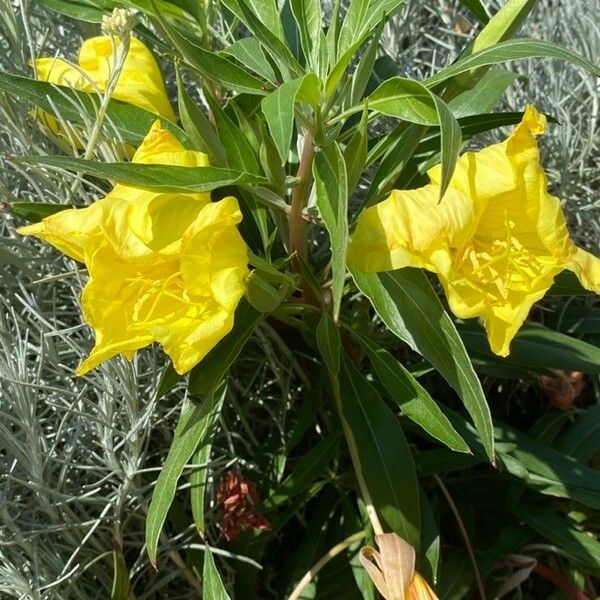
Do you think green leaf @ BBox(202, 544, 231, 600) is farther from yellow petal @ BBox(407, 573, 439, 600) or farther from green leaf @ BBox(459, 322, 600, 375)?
green leaf @ BBox(459, 322, 600, 375)

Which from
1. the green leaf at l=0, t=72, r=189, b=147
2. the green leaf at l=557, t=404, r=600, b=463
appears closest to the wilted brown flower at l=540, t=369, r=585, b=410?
the green leaf at l=557, t=404, r=600, b=463

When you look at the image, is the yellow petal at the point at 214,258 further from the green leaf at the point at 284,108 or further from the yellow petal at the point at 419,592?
the yellow petal at the point at 419,592

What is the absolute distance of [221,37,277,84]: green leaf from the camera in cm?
93

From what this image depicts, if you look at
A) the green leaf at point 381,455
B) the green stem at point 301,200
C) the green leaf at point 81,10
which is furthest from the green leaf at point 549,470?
the green leaf at point 81,10

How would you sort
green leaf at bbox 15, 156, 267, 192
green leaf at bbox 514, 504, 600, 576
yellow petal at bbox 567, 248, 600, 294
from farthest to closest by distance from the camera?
green leaf at bbox 514, 504, 600, 576
yellow petal at bbox 567, 248, 600, 294
green leaf at bbox 15, 156, 267, 192

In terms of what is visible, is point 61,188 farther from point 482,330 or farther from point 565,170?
point 565,170

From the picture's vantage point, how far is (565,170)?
1310 mm

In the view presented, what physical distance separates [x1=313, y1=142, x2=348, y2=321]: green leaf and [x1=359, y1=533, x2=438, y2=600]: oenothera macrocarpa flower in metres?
0.24

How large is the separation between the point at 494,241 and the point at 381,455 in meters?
0.30

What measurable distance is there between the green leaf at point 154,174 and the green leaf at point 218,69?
11 cm

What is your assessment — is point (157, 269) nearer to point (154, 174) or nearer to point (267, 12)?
point (154, 174)

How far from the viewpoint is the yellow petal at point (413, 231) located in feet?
2.45

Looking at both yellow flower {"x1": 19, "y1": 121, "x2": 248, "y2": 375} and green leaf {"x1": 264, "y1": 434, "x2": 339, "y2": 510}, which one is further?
green leaf {"x1": 264, "y1": 434, "x2": 339, "y2": 510}

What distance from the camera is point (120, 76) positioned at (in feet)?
3.14
